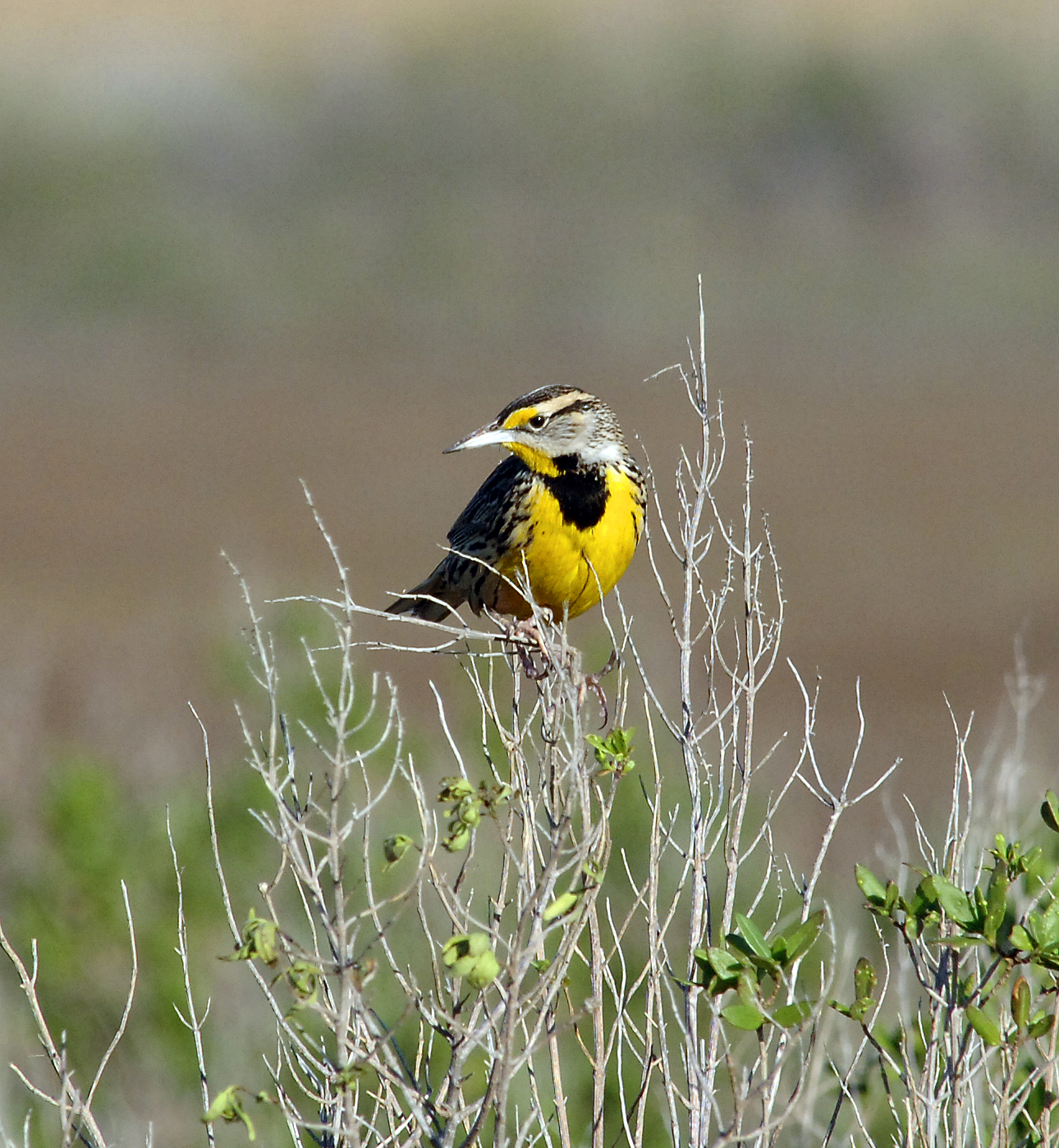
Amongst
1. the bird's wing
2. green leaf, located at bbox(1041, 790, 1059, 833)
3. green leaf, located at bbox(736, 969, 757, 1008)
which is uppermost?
the bird's wing

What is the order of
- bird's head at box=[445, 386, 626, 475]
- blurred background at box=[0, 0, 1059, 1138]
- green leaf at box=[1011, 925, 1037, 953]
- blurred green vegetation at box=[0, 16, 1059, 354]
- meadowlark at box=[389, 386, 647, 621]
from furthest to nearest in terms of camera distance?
1. blurred green vegetation at box=[0, 16, 1059, 354]
2. blurred background at box=[0, 0, 1059, 1138]
3. bird's head at box=[445, 386, 626, 475]
4. meadowlark at box=[389, 386, 647, 621]
5. green leaf at box=[1011, 925, 1037, 953]

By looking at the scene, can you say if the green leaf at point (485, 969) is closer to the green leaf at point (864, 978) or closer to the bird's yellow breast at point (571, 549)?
the green leaf at point (864, 978)

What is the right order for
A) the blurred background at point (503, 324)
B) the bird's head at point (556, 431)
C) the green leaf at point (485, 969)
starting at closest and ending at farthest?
1. the green leaf at point (485, 969)
2. the bird's head at point (556, 431)
3. the blurred background at point (503, 324)

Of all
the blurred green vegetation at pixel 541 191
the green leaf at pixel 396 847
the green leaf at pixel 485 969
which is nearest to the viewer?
the green leaf at pixel 485 969

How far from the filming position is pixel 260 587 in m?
8.20

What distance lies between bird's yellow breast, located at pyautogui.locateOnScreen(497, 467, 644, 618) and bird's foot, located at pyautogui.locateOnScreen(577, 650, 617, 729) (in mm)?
263

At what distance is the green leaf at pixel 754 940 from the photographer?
104 inches

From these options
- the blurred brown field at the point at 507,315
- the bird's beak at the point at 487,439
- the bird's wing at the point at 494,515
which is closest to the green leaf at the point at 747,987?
the bird's beak at the point at 487,439

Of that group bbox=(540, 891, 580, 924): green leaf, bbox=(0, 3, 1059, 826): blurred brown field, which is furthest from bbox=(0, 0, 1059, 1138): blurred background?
bbox=(540, 891, 580, 924): green leaf

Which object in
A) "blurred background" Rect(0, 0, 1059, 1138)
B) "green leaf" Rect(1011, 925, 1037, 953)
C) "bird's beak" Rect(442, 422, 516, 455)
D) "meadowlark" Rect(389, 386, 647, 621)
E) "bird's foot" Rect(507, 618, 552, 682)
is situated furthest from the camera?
"blurred background" Rect(0, 0, 1059, 1138)

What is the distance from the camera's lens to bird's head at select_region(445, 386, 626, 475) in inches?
180

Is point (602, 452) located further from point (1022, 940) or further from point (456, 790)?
point (1022, 940)

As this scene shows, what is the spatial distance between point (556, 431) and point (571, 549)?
37 cm

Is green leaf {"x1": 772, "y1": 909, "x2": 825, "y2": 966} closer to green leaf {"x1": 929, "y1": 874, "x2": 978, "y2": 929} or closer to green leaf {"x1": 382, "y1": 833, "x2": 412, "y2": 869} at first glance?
green leaf {"x1": 929, "y1": 874, "x2": 978, "y2": 929}
